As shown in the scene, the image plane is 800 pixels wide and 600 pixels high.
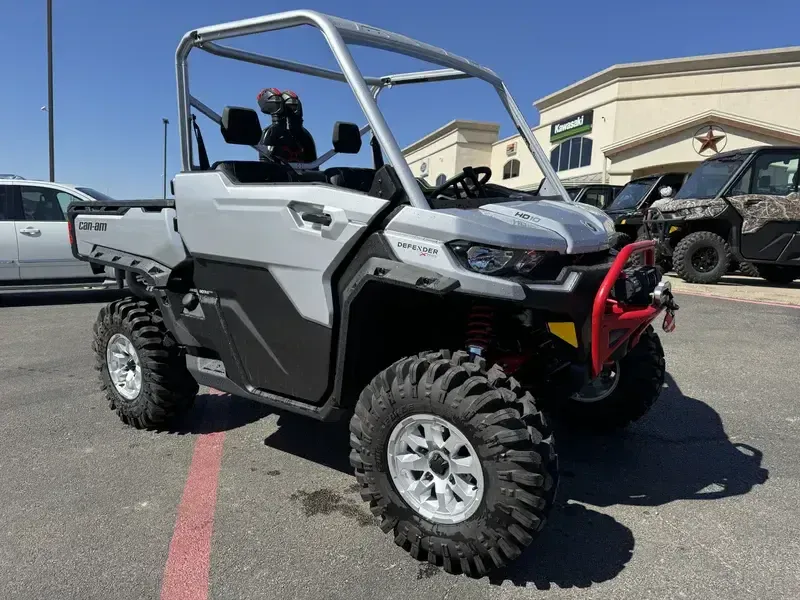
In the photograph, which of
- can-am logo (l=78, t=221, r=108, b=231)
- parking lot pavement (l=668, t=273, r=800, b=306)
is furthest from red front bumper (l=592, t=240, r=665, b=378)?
parking lot pavement (l=668, t=273, r=800, b=306)

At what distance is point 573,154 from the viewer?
3061cm

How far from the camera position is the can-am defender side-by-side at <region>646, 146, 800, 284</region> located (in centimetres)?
938

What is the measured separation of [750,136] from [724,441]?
82.6 feet

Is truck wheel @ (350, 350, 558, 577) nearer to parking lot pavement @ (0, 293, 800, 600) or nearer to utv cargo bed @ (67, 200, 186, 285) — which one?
parking lot pavement @ (0, 293, 800, 600)

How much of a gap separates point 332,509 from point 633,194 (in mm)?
11516

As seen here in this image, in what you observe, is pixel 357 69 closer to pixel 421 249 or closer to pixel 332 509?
pixel 421 249

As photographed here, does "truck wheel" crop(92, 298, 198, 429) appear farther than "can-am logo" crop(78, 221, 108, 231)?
No

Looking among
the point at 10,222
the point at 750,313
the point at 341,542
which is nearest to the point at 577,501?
the point at 341,542

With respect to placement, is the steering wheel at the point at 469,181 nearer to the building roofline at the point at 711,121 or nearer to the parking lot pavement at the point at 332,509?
the parking lot pavement at the point at 332,509

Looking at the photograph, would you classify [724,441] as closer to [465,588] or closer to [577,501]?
[577,501]

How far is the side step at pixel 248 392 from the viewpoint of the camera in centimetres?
294

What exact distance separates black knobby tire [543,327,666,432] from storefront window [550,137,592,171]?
27.4 metres

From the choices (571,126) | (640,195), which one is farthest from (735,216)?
(571,126)

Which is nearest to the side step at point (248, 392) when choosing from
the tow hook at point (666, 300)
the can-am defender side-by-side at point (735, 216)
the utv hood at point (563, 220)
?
the utv hood at point (563, 220)
